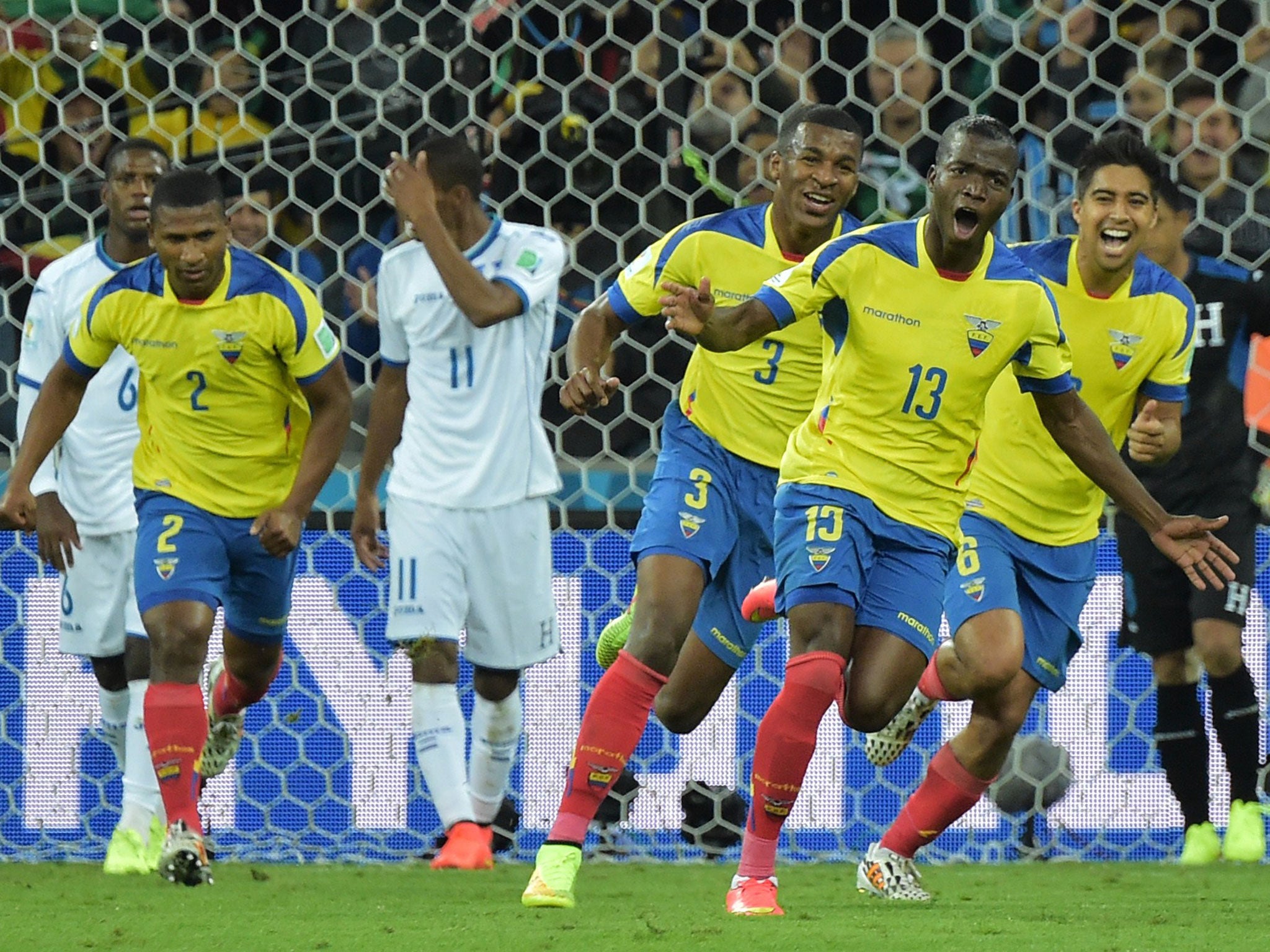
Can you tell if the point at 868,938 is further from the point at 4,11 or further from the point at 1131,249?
the point at 4,11

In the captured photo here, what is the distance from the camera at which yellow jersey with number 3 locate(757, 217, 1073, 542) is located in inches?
182

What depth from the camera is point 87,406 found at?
640 centimetres

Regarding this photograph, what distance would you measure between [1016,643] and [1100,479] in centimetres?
47

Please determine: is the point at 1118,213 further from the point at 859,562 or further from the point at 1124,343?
the point at 859,562

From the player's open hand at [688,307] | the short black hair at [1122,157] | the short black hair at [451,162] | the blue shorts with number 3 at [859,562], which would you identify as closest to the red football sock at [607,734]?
the blue shorts with number 3 at [859,562]

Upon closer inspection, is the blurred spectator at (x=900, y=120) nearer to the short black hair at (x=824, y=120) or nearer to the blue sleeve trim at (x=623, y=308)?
the short black hair at (x=824, y=120)

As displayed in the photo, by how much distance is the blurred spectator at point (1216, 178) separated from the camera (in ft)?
21.3

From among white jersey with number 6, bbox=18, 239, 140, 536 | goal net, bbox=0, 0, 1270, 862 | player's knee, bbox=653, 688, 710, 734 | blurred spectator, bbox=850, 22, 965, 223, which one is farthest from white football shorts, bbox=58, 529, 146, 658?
blurred spectator, bbox=850, 22, 965, 223

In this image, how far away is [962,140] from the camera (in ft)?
14.9

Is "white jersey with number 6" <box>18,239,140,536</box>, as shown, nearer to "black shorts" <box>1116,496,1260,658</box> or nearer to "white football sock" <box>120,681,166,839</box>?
"white football sock" <box>120,681,166,839</box>

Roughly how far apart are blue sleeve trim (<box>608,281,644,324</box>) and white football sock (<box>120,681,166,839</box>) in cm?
194

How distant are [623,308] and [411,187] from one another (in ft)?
4.54

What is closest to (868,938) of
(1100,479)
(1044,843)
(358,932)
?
(358,932)

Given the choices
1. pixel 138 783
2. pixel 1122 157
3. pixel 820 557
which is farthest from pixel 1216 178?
pixel 138 783
